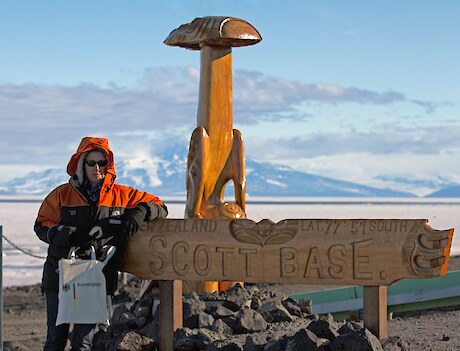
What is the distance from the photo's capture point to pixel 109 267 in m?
5.86

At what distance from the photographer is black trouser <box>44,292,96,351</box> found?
18.4 feet

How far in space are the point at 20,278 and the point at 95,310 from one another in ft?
49.1

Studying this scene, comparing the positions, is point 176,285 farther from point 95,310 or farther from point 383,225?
point 383,225

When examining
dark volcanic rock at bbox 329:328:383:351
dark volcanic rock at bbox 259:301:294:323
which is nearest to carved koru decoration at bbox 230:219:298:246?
dark volcanic rock at bbox 329:328:383:351

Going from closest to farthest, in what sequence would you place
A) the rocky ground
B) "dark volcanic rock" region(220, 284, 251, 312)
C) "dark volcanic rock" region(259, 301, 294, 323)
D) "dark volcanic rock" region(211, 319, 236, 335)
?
the rocky ground, "dark volcanic rock" region(211, 319, 236, 335), "dark volcanic rock" region(259, 301, 294, 323), "dark volcanic rock" region(220, 284, 251, 312)

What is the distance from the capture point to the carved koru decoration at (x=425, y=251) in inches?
219

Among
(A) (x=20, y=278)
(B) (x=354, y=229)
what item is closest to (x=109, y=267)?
(B) (x=354, y=229)

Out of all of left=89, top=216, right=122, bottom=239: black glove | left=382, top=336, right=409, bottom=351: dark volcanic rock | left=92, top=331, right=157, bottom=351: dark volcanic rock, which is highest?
left=89, top=216, right=122, bottom=239: black glove

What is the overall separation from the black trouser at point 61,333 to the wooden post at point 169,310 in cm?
66

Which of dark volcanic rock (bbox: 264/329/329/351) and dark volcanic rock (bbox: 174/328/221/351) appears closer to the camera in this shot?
dark volcanic rock (bbox: 264/329/329/351)

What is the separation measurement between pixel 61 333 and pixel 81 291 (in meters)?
0.34

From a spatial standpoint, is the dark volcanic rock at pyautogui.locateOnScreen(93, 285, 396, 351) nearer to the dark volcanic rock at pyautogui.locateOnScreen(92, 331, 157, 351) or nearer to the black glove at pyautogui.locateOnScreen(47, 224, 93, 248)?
the dark volcanic rock at pyautogui.locateOnScreen(92, 331, 157, 351)

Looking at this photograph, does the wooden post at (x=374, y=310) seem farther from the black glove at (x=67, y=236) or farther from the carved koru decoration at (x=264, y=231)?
the black glove at (x=67, y=236)

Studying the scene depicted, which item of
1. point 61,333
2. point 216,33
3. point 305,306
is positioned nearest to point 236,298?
point 305,306
